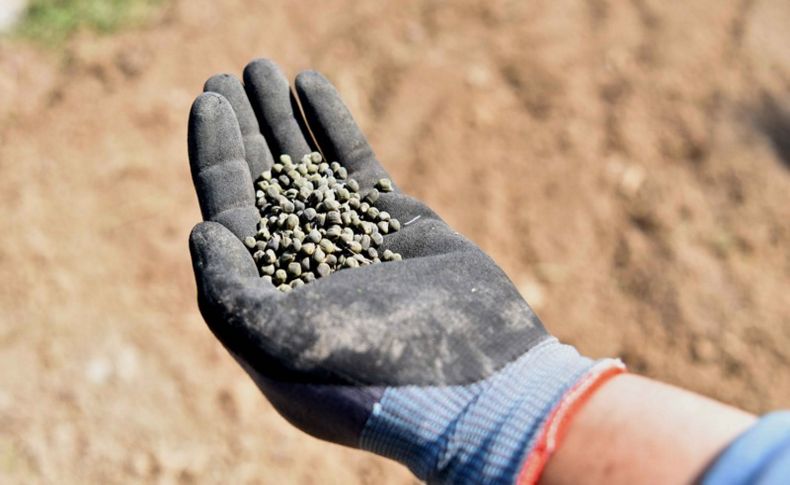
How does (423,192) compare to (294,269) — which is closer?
(294,269)

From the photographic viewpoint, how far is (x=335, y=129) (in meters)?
3.17

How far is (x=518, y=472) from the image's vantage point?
73.7 inches

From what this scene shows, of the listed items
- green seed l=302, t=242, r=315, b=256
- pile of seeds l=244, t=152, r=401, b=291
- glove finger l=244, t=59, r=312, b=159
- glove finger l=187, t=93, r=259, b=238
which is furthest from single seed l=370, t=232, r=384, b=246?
glove finger l=244, t=59, r=312, b=159

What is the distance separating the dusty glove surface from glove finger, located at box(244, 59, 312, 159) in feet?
1.39

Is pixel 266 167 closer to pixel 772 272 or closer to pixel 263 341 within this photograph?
pixel 263 341

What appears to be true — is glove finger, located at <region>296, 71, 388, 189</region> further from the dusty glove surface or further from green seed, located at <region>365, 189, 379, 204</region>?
the dusty glove surface

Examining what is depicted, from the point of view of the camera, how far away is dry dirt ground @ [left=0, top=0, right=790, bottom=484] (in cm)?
409

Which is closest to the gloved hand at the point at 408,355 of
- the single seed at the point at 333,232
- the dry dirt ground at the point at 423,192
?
the single seed at the point at 333,232

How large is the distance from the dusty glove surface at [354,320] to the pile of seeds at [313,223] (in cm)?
12

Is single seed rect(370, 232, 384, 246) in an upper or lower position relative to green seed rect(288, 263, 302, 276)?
lower

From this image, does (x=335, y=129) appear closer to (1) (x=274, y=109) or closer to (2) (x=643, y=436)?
(1) (x=274, y=109)

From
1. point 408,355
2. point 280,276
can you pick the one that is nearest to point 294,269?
point 280,276

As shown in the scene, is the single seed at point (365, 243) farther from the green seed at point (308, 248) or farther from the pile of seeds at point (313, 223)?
the green seed at point (308, 248)

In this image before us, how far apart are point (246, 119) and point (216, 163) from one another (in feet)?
1.21
